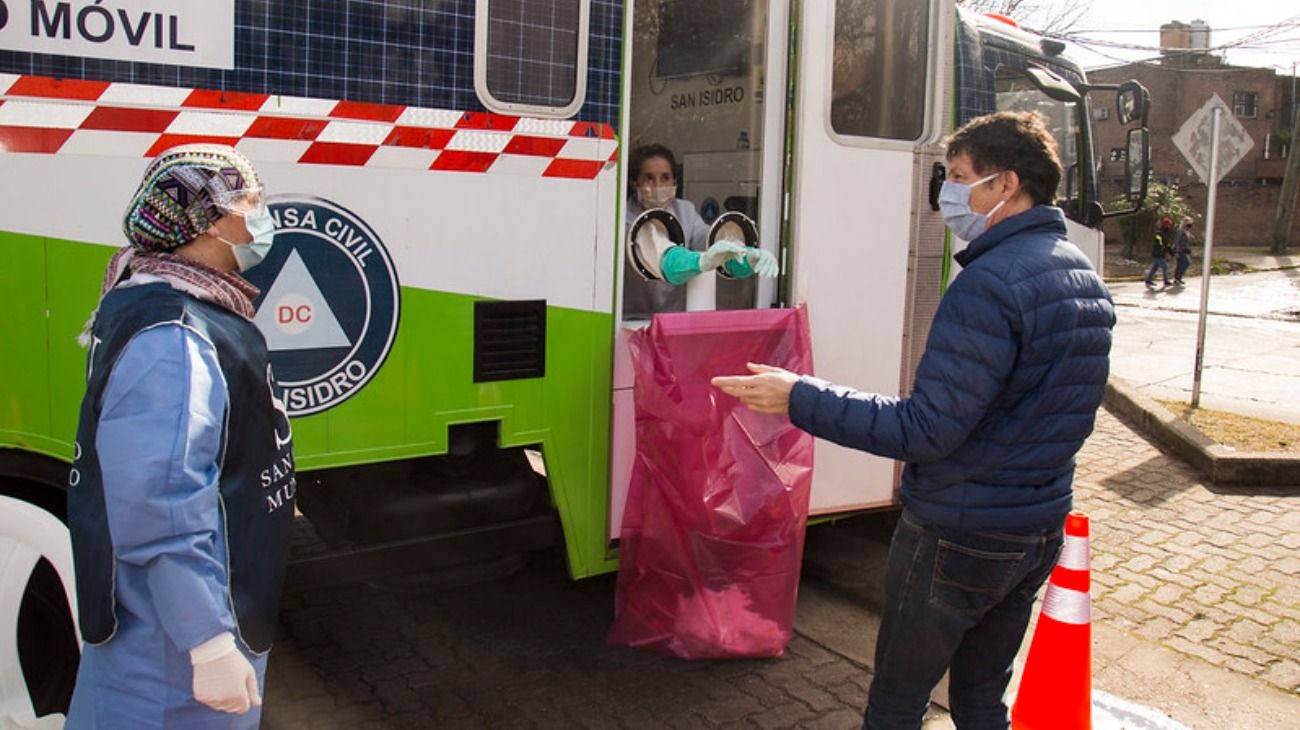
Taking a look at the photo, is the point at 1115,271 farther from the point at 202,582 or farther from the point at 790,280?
the point at 202,582

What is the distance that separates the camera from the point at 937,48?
444 centimetres

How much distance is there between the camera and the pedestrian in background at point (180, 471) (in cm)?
190

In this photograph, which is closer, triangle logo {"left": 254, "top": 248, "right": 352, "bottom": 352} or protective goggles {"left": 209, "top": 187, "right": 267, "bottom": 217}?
protective goggles {"left": 209, "top": 187, "right": 267, "bottom": 217}

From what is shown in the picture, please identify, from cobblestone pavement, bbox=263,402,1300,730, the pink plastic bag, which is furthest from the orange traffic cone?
the pink plastic bag

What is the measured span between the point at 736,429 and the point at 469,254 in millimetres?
1099

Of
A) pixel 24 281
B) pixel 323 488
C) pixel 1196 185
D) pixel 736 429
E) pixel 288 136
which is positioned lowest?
pixel 323 488

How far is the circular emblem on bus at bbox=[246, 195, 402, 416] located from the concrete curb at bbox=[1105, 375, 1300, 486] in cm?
594

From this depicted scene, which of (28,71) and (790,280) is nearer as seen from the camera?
(28,71)

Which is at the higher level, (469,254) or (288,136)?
(288,136)

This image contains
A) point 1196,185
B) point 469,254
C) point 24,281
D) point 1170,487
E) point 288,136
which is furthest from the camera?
point 1196,185

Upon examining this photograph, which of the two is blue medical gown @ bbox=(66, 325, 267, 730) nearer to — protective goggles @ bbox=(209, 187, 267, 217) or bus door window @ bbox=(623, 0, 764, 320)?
protective goggles @ bbox=(209, 187, 267, 217)

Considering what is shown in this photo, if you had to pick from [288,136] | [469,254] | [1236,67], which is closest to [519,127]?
[469,254]

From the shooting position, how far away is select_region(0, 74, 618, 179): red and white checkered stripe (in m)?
2.75

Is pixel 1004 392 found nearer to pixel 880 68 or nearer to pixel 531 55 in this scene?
pixel 531 55
